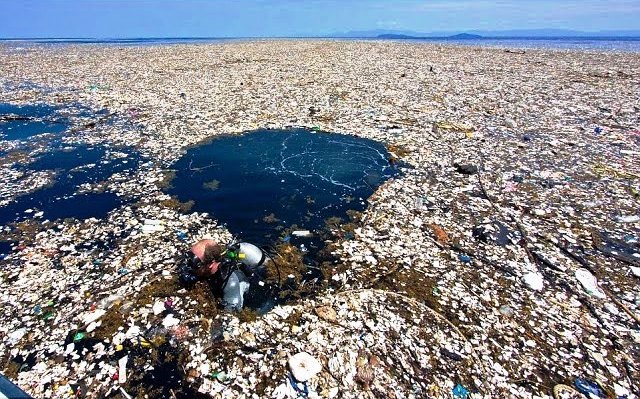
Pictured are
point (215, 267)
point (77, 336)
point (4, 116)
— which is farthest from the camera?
point (4, 116)

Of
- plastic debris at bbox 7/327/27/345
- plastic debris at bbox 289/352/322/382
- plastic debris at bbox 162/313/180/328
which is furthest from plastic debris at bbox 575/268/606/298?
plastic debris at bbox 7/327/27/345

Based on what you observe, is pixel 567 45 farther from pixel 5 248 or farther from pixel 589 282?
pixel 5 248

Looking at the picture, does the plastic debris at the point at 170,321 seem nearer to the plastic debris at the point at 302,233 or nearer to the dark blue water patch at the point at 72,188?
the plastic debris at the point at 302,233

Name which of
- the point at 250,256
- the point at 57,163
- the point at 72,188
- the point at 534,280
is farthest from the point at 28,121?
the point at 534,280

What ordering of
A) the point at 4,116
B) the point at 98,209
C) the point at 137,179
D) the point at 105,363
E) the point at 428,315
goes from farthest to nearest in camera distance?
the point at 4,116 → the point at 137,179 → the point at 98,209 → the point at 428,315 → the point at 105,363

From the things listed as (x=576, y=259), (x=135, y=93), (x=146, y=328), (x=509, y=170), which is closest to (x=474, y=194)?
(x=509, y=170)

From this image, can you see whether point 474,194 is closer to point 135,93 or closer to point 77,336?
point 77,336

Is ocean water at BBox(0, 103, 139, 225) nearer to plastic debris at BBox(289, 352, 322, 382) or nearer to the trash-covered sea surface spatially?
the trash-covered sea surface
